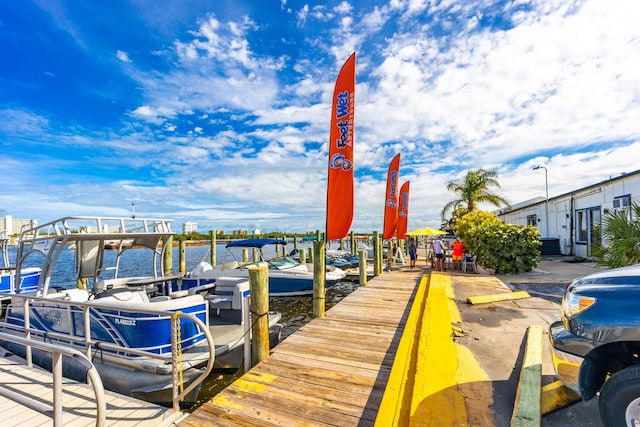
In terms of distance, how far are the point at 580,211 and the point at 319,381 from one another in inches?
622

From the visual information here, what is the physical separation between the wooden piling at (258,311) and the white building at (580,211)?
10211mm

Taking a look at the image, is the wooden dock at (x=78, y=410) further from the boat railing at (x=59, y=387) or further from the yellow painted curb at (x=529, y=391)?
the yellow painted curb at (x=529, y=391)

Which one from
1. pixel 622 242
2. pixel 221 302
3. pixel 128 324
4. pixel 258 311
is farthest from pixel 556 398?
pixel 221 302

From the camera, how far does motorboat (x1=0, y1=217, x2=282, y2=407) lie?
4.67 metres

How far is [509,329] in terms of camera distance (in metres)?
5.34

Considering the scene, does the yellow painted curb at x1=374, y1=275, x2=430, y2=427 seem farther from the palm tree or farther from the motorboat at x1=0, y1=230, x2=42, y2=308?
the palm tree

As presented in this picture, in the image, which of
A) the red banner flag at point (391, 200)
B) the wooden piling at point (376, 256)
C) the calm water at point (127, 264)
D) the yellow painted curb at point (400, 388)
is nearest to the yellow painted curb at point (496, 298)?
the yellow painted curb at point (400, 388)

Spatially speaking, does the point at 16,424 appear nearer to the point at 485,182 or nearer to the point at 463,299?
the point at 463,299

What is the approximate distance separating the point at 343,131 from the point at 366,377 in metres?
5.75

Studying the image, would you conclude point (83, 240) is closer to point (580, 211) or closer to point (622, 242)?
point (622, 242)

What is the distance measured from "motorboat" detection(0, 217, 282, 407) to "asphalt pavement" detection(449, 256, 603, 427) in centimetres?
340

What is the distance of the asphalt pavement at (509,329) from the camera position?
289cm

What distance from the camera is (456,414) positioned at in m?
2.93

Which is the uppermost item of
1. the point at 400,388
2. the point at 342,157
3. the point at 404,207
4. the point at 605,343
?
the point at 342,157
